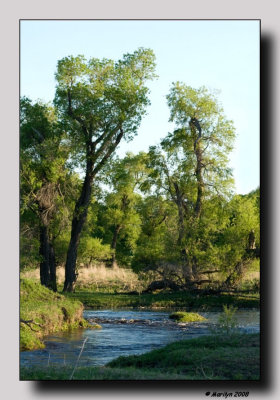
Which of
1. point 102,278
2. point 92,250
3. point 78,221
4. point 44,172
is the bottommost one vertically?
point 102,278

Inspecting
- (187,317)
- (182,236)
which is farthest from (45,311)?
(182,236)

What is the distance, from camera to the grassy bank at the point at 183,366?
392 inches

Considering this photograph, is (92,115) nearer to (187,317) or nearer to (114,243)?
(114,243)

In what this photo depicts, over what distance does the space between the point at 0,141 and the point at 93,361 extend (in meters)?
3.90

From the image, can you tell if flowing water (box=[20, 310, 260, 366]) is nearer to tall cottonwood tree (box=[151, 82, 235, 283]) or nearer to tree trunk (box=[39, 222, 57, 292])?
tree trunk (box=[39, 222, 57, 292])

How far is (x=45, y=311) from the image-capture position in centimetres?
1432

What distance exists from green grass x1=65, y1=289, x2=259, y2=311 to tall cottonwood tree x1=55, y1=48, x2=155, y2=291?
115 centimetres

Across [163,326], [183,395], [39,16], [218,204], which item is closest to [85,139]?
[218,204]

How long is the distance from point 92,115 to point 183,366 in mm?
8033

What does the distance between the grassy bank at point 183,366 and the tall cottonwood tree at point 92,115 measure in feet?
18.7

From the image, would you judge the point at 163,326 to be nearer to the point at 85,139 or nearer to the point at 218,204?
the point at 218,204

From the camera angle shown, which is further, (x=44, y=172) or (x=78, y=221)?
(x=44, y=172)

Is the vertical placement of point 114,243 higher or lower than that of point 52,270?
higher

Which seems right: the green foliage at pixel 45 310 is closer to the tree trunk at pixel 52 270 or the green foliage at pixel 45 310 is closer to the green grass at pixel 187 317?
the tree trunk at pixel 52 270
